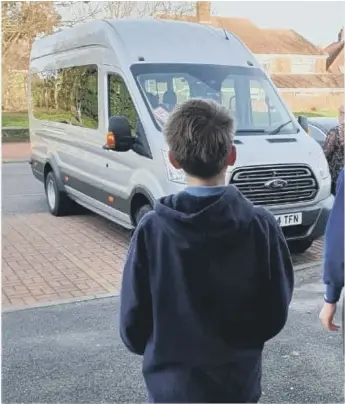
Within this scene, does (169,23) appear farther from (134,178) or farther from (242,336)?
(242,336)

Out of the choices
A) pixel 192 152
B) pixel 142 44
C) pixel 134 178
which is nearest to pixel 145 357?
pixel 192 152

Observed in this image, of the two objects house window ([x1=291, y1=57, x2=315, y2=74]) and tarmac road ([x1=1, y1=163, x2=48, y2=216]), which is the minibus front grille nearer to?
tarmac road ([x1=1, y1=163, x2=48, y2=216])

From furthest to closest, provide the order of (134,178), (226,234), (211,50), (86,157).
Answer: (86,157) → (211,50) → (134,178) → (226,234)

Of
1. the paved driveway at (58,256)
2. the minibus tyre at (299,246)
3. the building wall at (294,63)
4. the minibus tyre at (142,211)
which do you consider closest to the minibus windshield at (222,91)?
the minibus tyre at (142,211)

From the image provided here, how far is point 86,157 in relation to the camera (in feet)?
26.3

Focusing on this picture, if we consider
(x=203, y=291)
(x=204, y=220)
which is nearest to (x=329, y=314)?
(x=203, y=291)

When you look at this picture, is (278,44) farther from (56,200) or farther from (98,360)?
(98,360)

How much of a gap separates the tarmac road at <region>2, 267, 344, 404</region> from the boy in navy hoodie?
161 cm

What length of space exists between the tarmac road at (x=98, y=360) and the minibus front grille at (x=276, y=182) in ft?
4.63

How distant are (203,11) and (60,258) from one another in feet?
21.8

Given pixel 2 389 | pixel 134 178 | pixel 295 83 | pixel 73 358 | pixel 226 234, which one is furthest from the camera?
pixel 295 83

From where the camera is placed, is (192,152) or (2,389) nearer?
(192,152)

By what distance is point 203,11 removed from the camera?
11.5 metres

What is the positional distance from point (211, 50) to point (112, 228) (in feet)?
9.38
